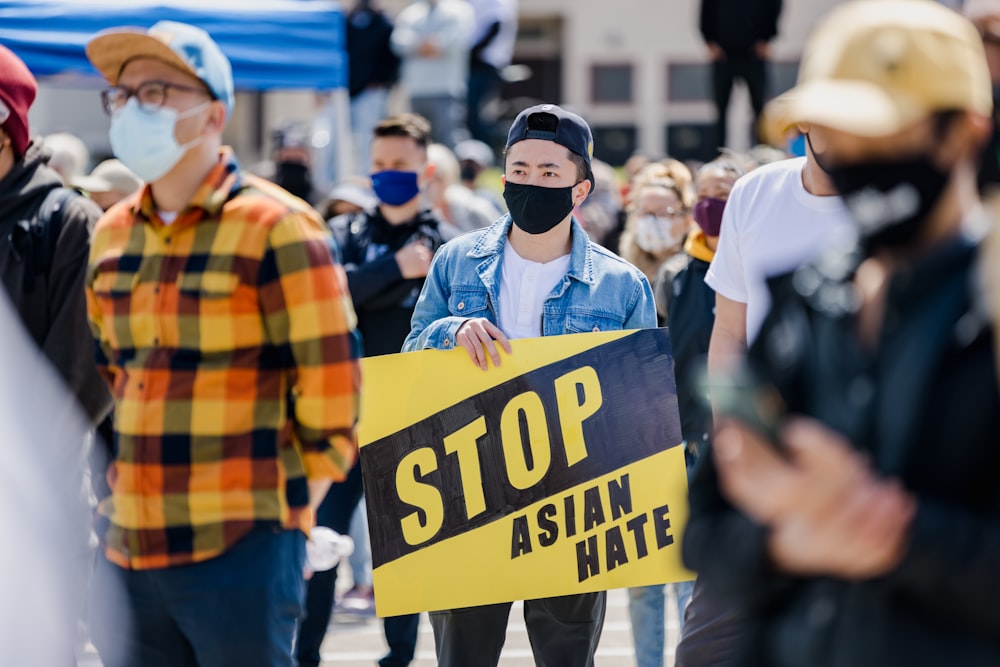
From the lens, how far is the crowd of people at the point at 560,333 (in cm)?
218

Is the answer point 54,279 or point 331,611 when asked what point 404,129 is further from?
point 54,279

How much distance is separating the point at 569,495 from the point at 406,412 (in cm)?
57

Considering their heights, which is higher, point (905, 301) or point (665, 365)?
point (905, 301)

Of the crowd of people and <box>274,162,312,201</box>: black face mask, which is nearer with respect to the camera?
the crowd of people

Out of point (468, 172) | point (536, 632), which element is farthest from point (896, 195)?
point (468, 172)

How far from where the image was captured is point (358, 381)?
3.67m

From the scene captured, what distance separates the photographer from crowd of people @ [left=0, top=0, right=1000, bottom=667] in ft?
7.14

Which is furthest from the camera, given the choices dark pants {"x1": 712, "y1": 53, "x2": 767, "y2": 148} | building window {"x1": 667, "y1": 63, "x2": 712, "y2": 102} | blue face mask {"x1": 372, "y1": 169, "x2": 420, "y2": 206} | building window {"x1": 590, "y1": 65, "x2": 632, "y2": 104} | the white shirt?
building window {"x1": 590, "y1": 65, "x2": 632, "y2": 104}

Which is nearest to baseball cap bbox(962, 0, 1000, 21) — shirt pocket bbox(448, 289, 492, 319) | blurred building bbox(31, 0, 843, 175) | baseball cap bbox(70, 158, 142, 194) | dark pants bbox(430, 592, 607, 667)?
shirt pocket bbox(448, 289, 492, 319)

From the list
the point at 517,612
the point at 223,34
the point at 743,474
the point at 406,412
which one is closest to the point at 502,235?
the point at 406,412

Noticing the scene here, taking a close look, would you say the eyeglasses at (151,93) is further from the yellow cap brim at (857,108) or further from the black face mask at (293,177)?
the black face mask at (293,177)

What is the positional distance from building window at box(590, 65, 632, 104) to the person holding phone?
2991 centimetres

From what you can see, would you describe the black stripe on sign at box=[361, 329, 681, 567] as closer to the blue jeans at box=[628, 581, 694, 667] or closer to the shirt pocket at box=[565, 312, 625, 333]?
the shirt pocket at box=[565, 312, 625, 333]

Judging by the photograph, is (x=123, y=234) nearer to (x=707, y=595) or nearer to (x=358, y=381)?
(x=358, y=381)
